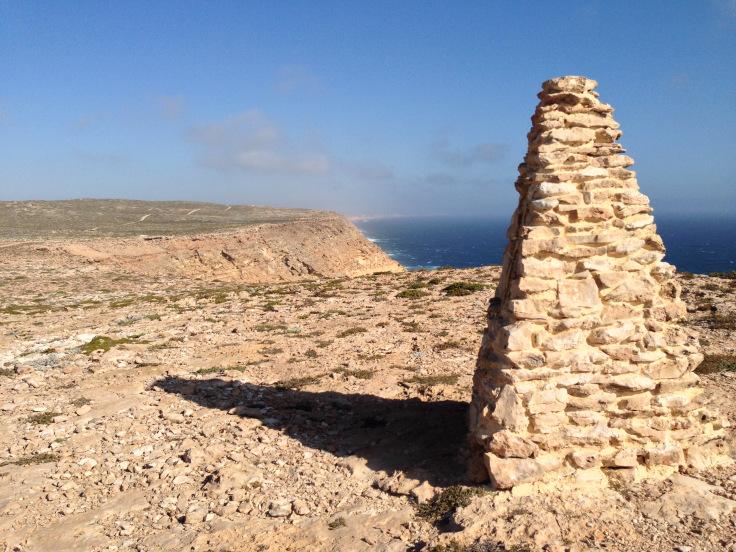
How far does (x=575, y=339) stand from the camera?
6.60 meters

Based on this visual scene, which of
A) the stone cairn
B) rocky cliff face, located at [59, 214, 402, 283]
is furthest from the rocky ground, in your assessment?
rocky cliff face, located at [59, 214, 402, 283]

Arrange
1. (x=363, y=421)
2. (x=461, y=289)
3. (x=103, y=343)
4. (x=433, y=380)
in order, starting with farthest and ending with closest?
(x=461, y=289), (x=103, y=343), (x=433, y=380), (x=363, y=421)

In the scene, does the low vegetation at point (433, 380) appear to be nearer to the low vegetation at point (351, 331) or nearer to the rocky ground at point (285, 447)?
the rocky ground at point (285, 447)

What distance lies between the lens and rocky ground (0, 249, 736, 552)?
596 centimetres

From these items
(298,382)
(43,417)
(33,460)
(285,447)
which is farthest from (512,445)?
(43,417)

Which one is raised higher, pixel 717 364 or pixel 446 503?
pixel 717 364

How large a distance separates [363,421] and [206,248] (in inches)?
1494

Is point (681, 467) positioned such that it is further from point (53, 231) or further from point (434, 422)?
point (53, 231)

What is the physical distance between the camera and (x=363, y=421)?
9.30 metres

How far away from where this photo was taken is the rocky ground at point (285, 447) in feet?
19.6

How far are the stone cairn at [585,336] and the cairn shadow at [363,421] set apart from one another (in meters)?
0.84

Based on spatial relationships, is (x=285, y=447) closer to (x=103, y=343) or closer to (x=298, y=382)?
(x=298, y=382)

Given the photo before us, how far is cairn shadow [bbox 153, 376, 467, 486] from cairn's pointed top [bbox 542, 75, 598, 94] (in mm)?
4858

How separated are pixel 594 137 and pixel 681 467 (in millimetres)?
4152
